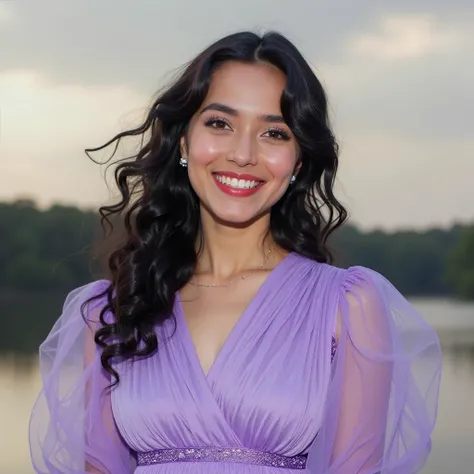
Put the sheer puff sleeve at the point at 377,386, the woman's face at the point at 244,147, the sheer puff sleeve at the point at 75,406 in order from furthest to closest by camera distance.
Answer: the sheer puff sleeve at the point at 75,406, the woman's face at the point at 244,147, the sheer puff sleeve at the point at 377,386

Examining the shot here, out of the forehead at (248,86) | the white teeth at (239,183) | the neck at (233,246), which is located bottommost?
Result: the neck at (233,246)

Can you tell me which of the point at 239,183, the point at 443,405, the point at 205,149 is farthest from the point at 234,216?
the point at 443,405

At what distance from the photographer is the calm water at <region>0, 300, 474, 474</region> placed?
873cm

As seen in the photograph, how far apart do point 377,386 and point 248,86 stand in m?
0.86

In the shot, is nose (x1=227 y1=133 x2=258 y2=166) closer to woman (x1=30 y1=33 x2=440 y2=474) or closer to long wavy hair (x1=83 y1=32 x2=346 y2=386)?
woman (x1=30 y1=33 x2=440 y2=474)

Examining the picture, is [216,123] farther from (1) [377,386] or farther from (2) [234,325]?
(1) [377,386]

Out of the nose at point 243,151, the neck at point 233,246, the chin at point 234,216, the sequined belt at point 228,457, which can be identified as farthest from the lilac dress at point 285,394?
the nose at point 243,151

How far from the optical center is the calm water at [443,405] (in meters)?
8.73

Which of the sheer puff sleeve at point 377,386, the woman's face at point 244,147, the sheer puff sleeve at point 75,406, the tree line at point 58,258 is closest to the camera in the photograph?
the sheer puff sleeve at point 377,386

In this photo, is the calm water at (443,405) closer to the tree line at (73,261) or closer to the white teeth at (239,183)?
the tree line at (73,261)

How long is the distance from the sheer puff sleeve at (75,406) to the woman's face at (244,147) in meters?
0.52

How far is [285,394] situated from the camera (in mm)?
2916

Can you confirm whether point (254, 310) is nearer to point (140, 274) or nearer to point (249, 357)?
point (249, 357)

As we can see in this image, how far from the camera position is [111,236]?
3459mm
